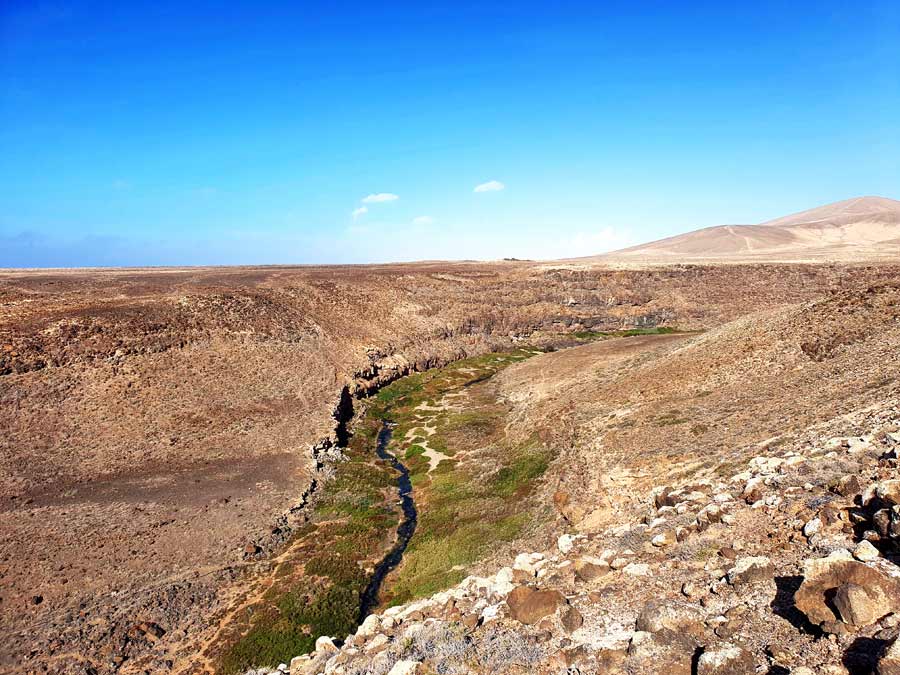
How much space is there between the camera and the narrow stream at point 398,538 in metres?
21.7

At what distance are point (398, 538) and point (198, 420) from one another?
20858mm

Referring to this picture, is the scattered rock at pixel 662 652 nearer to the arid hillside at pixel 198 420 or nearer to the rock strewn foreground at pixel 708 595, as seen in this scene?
the rock strewn foreground at pixel 708 595

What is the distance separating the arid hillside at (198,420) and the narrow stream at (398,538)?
213 inches

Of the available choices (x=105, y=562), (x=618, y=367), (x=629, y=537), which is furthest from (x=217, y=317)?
(x=629, y=537)

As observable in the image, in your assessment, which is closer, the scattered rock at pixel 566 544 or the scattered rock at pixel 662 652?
the scattered rock at pixel 662 652

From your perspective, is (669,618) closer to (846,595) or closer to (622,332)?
(846,595)

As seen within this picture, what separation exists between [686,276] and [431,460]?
73.1m

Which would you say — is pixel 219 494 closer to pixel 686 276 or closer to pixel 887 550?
pixel 887 550

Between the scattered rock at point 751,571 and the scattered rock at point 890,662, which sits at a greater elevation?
the scattered rock at point 890,662

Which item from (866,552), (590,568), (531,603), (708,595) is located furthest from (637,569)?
(866,552)

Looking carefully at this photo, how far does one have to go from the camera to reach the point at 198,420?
37.9 metres

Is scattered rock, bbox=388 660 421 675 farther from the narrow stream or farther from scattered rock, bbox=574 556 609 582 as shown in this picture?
the narrow stream

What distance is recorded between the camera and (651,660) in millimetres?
8547

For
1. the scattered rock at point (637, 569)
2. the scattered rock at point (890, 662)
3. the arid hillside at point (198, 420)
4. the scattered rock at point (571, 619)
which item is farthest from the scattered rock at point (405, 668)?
the arid hillside at point (198, 420)
